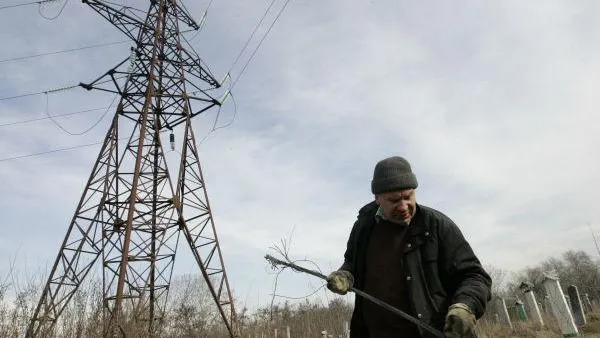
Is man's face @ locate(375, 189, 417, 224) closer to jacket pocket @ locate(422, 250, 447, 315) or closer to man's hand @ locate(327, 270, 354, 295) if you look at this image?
jacket pocket @ locate(422, 250, 447, 315)

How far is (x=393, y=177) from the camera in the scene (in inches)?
97.3

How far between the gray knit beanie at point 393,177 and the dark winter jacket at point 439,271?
0.19 metres

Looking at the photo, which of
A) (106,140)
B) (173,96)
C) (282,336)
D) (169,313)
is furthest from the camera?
(282,336)

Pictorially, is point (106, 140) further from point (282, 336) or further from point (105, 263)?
point (282, 336)

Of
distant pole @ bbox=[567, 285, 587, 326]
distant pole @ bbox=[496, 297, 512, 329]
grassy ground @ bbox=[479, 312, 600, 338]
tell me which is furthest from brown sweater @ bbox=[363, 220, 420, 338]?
distant pole @ bbox=[496, 297, 512, 329]

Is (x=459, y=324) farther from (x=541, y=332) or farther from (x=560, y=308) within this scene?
(x=541, y=332)

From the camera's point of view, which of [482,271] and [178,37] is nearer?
[482,271]

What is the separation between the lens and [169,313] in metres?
8.62

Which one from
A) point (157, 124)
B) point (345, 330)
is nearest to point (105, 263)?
point (157, 124)

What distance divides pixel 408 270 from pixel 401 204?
392 millimetres

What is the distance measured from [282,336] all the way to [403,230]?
50.2 ft

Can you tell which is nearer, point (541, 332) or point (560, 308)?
point (560, 308)

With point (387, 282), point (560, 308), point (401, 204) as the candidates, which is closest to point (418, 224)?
point (401, 204)

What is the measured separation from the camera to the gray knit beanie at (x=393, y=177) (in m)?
2.46
